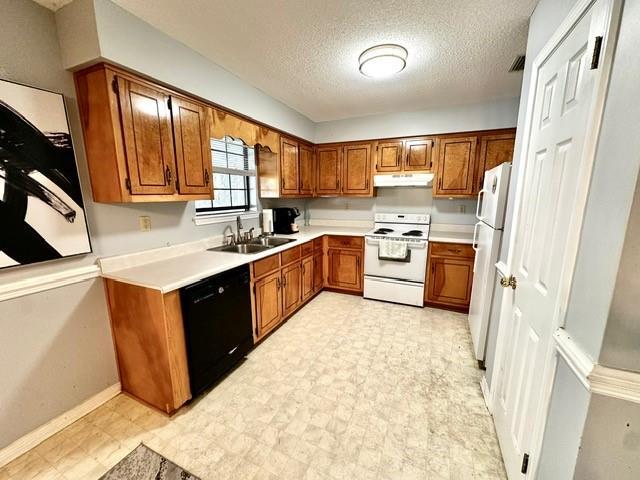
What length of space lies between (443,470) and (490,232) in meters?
1.62

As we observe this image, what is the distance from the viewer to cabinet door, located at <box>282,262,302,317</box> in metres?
2.86

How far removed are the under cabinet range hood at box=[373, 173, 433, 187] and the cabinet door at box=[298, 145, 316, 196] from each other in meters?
0.96

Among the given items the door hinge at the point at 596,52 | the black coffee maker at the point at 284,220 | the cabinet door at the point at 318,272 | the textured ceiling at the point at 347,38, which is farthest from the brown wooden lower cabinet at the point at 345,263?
the door hinge at the point at 596,52

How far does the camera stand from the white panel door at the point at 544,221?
2.94 ft

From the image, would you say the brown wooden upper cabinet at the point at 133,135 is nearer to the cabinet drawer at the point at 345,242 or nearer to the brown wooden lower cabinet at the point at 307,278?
the brown wooden lower cabinet at the point at 307,278

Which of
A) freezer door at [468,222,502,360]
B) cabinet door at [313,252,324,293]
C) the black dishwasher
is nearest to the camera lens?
the black dishwasher

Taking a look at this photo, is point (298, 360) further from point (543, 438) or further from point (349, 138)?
point (349, 138)

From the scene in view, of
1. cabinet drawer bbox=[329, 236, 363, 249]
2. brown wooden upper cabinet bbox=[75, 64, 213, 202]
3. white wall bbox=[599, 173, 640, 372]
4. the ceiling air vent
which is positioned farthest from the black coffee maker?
white wall bbox=[599, 173, 640, 372]

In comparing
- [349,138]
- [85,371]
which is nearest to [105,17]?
[85,371]

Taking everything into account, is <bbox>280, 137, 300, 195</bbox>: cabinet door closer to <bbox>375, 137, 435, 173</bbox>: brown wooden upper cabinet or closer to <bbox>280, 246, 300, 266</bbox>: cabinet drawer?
<bbox>280, 246, 300, 266</bbox>: cabinet drawer

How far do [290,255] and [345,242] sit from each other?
1043 millimetres

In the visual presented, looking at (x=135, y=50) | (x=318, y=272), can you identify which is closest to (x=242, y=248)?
(x=318, y=272)

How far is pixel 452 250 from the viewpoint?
10.4 feet

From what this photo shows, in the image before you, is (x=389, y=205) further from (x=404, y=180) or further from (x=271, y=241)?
(x=271, y=241)
